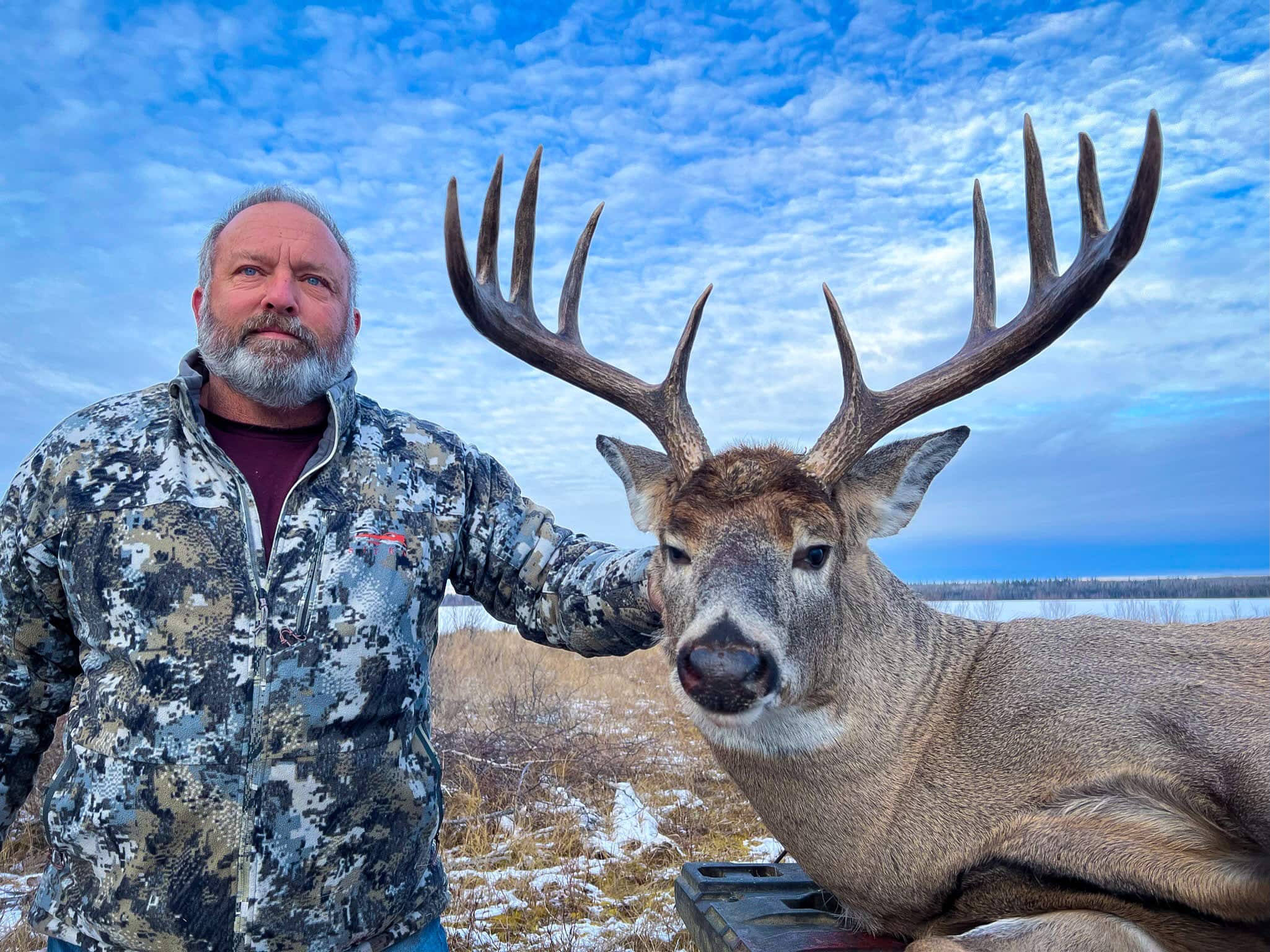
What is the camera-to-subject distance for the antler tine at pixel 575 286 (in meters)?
3.94

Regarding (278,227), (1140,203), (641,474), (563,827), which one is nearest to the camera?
(1140,203)

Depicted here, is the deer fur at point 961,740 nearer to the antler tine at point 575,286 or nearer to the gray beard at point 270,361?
the antler tine at point 575,286

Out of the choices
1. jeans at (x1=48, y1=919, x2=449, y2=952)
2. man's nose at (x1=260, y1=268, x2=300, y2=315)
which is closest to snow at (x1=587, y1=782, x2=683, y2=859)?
jeans at (x1=48, y1=919, x2=449, y2=952)

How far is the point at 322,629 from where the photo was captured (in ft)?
10.7

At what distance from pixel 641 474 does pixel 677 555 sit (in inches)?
21.7

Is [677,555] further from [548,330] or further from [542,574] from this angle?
[548,330]

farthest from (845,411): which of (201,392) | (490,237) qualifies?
(201,392)

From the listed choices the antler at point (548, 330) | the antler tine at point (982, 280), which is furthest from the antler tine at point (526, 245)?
the antler tine at point (982, 280)

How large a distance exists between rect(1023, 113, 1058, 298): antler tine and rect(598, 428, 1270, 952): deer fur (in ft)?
2.41

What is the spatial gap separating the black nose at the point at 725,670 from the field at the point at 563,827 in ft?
7.35

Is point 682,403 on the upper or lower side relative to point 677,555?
upper

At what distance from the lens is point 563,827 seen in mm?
5758

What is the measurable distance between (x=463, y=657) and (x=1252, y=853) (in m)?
11.5

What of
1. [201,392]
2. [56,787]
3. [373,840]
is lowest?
[373,840]
